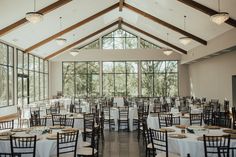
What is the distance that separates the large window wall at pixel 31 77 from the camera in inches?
577

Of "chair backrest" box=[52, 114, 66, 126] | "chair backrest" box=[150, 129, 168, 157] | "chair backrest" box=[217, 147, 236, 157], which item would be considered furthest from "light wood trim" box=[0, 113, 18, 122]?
"chair backrest" box=[217, 147, 236, 157]

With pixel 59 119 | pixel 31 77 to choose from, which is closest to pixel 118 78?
pixel 31 77

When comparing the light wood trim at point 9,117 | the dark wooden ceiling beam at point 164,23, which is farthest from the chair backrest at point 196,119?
the light wood trim at point 9,117

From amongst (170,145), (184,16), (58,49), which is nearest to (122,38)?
(58,49)

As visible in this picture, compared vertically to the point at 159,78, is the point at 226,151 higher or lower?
lower

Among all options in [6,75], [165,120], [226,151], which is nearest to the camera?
[226,151]

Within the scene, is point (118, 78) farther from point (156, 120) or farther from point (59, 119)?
point (59, 119)

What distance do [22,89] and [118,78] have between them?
7181 millimetres

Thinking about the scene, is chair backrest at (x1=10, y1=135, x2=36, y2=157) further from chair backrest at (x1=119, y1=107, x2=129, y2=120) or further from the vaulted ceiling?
the vaulted ceiling

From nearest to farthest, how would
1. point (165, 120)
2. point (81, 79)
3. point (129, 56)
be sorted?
point (165, 120), point (129, 56), point (81, 79)

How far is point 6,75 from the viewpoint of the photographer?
12.8 meters

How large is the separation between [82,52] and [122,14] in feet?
15.6

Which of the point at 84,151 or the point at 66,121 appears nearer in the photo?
the point at 84,151

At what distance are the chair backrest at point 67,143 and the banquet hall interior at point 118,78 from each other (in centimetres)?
2
